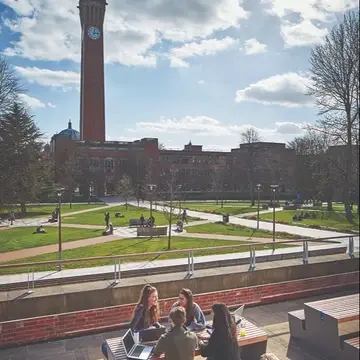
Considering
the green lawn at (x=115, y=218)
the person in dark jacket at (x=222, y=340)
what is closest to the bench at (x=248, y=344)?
the person in dark jacket at (x=222, y=340)

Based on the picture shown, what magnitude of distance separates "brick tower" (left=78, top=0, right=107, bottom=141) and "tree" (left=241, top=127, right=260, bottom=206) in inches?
132

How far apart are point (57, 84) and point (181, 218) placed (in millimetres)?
7788

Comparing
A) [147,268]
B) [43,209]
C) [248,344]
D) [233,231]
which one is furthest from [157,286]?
[233,231]

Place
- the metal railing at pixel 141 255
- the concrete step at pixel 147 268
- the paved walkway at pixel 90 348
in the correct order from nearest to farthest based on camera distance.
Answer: the paved walkway at pixel 90 348 → the metal railing at pixel 141 255 → the concrete step at pixel 147 268

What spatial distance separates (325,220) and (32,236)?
789 centimetres

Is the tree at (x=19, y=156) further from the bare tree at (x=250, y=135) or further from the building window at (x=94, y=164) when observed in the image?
the bare tree at (x=250, y=135)

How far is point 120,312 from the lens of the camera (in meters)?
5.00

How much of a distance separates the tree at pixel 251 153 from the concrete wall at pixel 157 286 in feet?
10.6

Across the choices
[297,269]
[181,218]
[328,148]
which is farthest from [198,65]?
[181,218]

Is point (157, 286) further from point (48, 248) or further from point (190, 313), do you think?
point (48, 248)

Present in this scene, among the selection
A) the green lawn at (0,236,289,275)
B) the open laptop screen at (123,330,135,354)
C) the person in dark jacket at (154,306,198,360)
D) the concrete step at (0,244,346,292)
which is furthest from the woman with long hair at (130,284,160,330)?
the green lawn at (0,236,289,275)

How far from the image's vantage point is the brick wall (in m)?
4.48

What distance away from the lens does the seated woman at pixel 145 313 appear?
384cm

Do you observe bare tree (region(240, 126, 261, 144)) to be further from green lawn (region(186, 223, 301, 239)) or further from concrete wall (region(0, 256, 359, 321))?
green lawn (region(186, 223, 301, 239))
